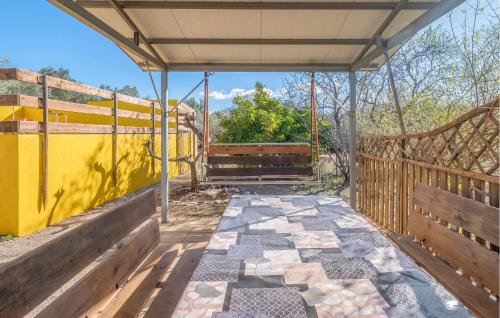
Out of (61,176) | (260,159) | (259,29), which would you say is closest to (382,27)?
(259,29)

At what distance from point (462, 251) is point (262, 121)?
712cm

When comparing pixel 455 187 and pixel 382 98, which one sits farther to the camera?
pixel 382 98

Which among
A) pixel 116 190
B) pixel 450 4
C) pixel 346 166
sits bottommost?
pixel 116 190

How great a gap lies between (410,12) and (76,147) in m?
4.98

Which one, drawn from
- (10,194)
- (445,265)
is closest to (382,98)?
(445,265)

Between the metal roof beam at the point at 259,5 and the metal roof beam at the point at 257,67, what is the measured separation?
1629mm

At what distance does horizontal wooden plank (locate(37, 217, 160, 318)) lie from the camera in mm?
1181

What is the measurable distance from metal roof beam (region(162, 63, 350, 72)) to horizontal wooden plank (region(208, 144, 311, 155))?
1.72m

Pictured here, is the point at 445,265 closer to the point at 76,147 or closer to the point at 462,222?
the point at 462,222

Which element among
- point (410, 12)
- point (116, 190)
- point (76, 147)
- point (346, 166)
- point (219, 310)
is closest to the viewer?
point (219, 310)

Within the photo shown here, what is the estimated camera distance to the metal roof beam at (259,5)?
112 inches

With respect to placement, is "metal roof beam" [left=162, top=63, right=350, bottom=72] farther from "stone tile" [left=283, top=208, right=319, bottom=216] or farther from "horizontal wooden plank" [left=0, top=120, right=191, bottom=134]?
"stone tile" [left=283, top=208, right=319, bottom=216]

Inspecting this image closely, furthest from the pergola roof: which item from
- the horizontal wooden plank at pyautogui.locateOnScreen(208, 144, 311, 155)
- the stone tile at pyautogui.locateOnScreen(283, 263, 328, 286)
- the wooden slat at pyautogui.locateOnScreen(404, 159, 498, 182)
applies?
the stone tile at pyautogui.locateOnScreen(283, 263, 328, 286)

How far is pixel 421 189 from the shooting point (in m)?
2.47
